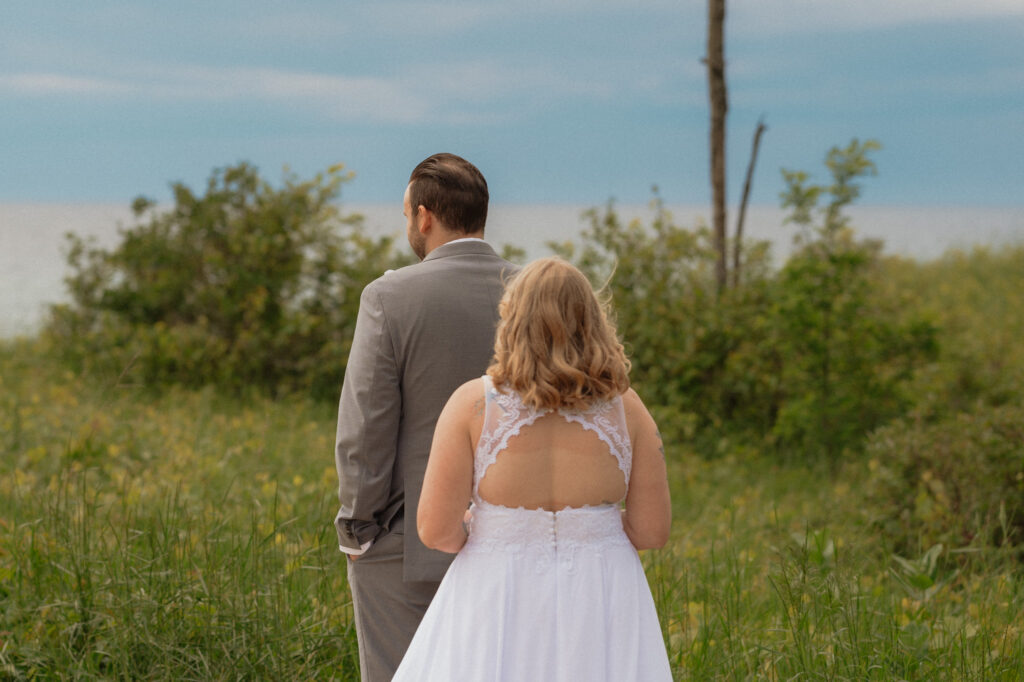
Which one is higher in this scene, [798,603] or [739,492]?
[798,603]

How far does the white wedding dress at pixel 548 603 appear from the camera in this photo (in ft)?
8.33

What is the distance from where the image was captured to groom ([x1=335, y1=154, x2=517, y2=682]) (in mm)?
3045

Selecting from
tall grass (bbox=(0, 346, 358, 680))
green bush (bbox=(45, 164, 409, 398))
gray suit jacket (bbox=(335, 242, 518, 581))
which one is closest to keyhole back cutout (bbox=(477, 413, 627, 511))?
gray suit jacket (bbox=(335, 242, 518, 581))

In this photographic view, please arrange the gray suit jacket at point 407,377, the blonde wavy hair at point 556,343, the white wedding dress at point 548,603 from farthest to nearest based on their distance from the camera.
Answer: the gray suit jacket at point 407,377, the white wedding dress at point 548,603, the blonde wavy hair at point 556,343

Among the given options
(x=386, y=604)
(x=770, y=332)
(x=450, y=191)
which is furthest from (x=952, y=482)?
(x=450, y=191)

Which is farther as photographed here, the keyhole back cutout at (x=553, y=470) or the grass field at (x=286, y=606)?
the grass field at (x=286, y=606)

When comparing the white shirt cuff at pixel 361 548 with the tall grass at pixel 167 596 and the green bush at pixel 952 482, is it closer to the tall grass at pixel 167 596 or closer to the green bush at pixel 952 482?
the tall grass at pixel 167 596

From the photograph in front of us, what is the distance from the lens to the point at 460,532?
2.58 meters

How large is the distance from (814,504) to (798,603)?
4.31 m

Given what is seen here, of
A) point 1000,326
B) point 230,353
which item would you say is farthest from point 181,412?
point 1000,326

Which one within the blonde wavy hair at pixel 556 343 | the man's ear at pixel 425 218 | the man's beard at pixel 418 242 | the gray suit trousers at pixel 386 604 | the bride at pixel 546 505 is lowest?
the gray suit trousers at pixel 386 604

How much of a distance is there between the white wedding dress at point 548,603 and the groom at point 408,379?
497 mm

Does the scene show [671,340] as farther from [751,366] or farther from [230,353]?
[230,353]

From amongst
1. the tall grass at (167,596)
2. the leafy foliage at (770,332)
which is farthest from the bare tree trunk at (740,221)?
the tall grass at (167,596)
